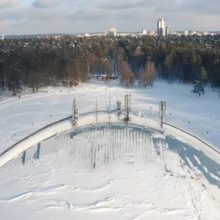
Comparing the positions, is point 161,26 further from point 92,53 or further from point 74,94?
point 74,94

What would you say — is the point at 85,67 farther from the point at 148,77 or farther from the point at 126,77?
the point at 148,77

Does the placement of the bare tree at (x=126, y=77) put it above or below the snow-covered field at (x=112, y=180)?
below

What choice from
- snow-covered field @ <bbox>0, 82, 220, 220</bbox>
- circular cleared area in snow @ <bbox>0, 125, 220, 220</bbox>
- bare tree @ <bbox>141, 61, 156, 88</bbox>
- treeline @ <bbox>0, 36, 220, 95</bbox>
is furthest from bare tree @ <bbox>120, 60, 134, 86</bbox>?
snow-covered field @ <bbox>0, 82, 220, 220</bbox>

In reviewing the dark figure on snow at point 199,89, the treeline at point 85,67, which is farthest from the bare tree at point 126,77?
the dark figure on snow at point 199,89

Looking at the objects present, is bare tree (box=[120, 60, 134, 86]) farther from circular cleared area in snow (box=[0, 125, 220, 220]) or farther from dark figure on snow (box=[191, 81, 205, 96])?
circular cleared area in snow (box=[0, 125, 220, 220])

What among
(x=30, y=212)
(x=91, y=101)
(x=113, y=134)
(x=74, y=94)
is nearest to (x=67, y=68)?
(x=74, y=94)

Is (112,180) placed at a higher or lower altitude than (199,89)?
higher

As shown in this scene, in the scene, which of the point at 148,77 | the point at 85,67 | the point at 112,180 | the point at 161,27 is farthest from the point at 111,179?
the point at 161,27

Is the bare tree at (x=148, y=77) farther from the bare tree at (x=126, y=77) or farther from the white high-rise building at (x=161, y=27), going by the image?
the white high-rise building at (x=161, y=27)
